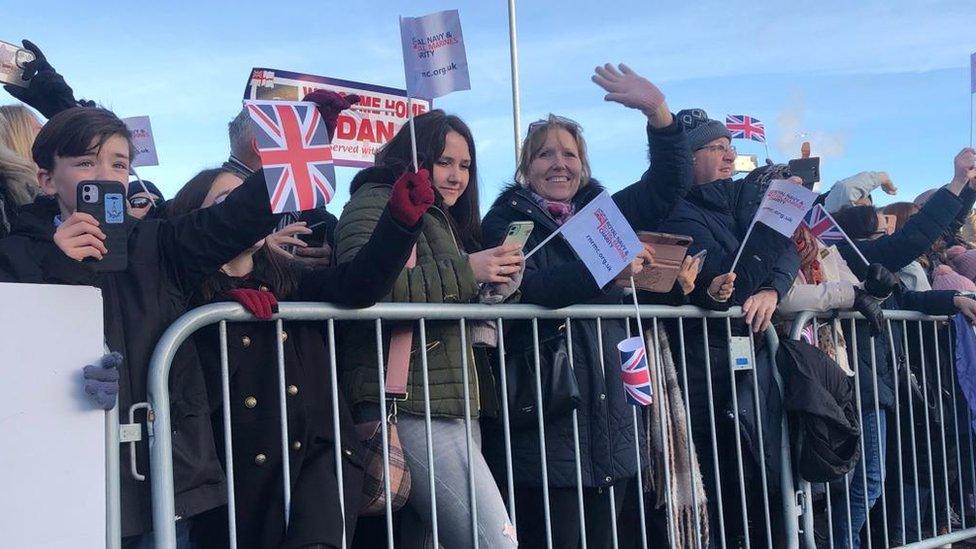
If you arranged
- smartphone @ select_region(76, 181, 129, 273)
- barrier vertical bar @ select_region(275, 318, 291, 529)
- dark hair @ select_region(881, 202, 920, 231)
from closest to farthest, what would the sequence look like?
smartphone @ select_region(76, 181, 129, 273) → barrier vertical bar @ select_region(275, 318, 291, 529) → dark hair @ select_region(881, 202, 920, 231)

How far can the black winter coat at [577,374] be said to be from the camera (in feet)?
11.8

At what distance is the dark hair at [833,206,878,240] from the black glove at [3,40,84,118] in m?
4.40

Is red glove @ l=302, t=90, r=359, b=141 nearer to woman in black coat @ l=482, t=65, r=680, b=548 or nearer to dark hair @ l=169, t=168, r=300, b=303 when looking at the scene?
dark hair @ l=169, t=168, r=300, b=303

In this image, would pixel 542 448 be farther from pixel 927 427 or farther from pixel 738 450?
pixel 927 427

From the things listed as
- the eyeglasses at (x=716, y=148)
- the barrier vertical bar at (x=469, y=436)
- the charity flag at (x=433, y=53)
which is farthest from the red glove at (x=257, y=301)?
the eyeglasses at (x=716, y=148)

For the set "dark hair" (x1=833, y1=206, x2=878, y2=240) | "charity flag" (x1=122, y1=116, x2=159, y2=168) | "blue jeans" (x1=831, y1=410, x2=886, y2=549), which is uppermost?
"charity flag" (x1=122, y1=116, x2=159, y2=168)

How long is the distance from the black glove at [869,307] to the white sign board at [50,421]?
3.52m

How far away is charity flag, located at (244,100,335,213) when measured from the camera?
8.63 ft

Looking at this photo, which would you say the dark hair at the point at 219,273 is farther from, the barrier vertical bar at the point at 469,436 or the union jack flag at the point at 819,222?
the union jack flag at the point at 819,222

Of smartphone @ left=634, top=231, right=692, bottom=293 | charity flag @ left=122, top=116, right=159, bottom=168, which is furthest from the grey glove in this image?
charity flag @ left=122, top=116, right=159, bottom=168

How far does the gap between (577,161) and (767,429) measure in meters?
1.44

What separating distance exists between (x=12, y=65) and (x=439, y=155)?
186 cm

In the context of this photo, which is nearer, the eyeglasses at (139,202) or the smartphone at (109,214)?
the smartphone at (109,214)

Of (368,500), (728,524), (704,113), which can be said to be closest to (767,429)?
(728,524)
